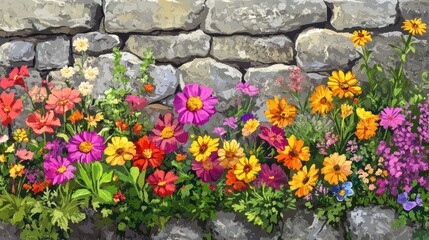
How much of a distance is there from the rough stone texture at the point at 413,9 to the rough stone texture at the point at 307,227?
1.06 m

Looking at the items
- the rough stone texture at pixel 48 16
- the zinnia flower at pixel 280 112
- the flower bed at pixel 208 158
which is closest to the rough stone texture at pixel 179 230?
the flower bed at pixel 208 158

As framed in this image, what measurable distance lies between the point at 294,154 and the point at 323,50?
1.81 feet

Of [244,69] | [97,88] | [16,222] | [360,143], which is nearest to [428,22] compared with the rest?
[360,143]

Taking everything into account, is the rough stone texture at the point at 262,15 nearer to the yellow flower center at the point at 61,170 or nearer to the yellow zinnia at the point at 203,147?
the yellow zinnia at the point at 203,147

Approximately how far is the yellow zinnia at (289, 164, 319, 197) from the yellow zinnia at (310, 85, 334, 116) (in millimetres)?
273

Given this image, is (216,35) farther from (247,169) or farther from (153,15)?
(247,169)

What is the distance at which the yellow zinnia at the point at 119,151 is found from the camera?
2971mm

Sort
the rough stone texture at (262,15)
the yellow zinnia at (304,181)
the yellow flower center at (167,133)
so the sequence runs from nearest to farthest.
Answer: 1. the yellow zinnia at (304,181)
2. the yellow flower center at (167,133)
3. the rough stone texture at (262,15)

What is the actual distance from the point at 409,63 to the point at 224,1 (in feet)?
3.06

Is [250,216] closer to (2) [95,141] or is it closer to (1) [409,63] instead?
(2) [95,141]

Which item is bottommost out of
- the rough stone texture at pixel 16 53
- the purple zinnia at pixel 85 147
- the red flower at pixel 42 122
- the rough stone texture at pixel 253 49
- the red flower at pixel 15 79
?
the purple zinnia at pixel 85 147

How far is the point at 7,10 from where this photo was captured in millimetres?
3242

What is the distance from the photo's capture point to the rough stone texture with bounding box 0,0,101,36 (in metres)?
3.22

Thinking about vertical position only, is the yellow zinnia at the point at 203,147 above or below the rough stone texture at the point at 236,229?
above
